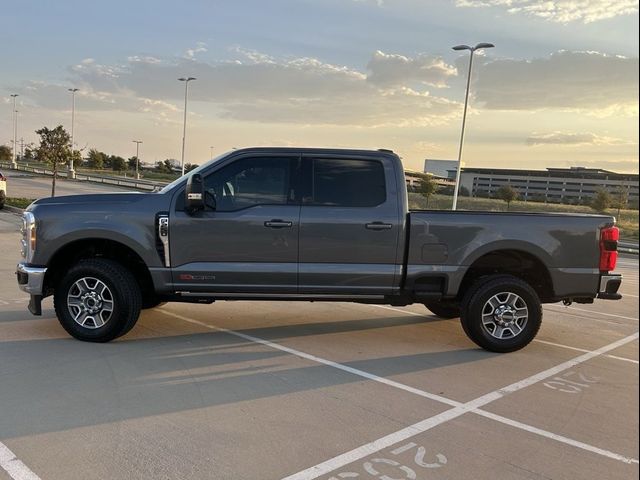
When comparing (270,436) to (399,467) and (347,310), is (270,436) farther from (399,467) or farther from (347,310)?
(347,310)

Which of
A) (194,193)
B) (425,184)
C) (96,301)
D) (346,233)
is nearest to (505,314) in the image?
(346,233)

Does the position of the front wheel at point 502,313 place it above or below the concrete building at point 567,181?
below

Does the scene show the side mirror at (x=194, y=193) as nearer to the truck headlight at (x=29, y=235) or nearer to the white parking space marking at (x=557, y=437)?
the truck headlight at (x=29, y=235)

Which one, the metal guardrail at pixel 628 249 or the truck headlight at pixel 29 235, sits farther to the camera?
the metal guardrail at pixel 628 249

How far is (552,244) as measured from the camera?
18.5ft

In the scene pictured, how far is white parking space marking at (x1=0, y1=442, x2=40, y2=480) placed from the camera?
9.82ft

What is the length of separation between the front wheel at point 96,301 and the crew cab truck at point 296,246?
1 cm

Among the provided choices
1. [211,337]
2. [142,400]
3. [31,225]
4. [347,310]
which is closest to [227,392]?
[142,400]

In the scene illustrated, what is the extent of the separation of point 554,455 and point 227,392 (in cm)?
240

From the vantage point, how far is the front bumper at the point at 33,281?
535 cm

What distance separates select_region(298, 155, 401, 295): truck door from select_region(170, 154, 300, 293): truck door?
0.15 metres

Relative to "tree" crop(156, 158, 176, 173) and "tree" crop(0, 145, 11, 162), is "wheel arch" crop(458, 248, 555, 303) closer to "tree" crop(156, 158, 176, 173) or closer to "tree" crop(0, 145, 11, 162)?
"tree" crop(156, 158, 176, 173)

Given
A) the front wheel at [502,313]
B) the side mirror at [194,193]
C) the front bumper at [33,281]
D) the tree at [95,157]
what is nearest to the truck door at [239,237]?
the side mirror at [194,193]

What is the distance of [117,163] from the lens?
7956 centimetres
